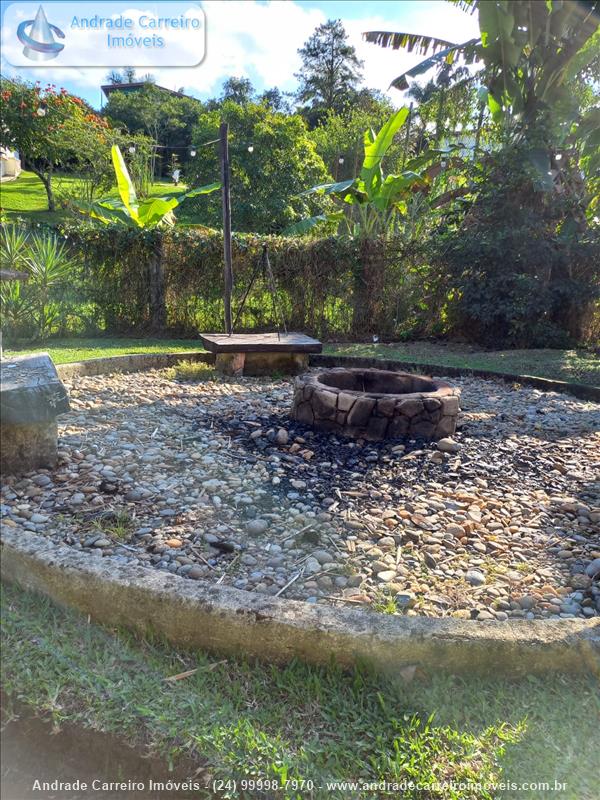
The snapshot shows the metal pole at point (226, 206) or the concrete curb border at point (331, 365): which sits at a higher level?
the metal pole at point (226, 206)

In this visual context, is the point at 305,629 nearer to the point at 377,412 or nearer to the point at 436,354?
the point at 377,412

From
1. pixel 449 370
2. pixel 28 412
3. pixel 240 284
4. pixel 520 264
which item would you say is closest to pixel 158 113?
pixel 240 284

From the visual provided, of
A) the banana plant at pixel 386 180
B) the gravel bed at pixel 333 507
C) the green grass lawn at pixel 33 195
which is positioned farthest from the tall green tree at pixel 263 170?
the gravel bed at pixel 333 507

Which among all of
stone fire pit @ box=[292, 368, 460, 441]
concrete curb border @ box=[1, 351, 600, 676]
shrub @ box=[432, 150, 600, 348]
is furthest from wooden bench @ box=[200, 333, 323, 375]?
concrete curb border @ box=[1, 351, 600, 676]

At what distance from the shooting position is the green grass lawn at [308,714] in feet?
4.61

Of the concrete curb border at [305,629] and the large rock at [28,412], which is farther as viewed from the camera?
the large rock at [28,412]

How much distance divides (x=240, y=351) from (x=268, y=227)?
11.2 metres

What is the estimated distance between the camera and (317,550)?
241cm

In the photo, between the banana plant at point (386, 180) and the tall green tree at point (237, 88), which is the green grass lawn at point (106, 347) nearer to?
the banana plant at point (386, 180)

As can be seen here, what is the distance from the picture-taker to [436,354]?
7770 millimetres

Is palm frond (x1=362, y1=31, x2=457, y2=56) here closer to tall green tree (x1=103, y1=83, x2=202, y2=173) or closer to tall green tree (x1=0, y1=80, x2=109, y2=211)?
tall green tree (x1=0, y1=80, x2=109, y2=211)

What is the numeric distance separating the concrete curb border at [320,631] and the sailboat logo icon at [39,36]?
190 inches

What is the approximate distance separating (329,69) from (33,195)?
18.0 metres

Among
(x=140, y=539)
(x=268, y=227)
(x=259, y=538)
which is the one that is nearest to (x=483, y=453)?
(x=259, y=538)
